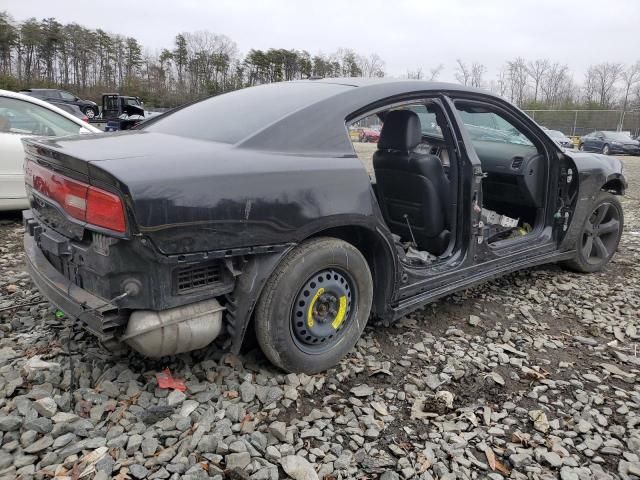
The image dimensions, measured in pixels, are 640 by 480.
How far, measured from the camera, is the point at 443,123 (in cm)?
324

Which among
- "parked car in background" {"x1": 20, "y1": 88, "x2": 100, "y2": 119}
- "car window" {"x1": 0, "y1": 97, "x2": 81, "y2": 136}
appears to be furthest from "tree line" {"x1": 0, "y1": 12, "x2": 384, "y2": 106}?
"car window" {"x1": 0, "y1": 97, "x2": 81, "y2": 136}

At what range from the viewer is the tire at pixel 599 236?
4367 mm

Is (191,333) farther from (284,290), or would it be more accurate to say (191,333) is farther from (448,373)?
(448,373)

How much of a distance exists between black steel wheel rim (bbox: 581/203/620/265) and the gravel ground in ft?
4.20

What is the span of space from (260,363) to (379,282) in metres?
0.82

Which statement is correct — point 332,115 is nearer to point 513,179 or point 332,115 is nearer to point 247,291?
point 247,291

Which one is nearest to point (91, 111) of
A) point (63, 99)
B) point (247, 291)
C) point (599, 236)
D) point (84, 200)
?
point (63, 99)

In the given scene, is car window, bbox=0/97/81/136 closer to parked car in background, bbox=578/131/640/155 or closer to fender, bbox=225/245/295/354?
fender, bbox=225/245/295/354

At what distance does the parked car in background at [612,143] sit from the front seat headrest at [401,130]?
26413 millimetres

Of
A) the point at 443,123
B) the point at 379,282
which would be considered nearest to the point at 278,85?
the point at 443,123

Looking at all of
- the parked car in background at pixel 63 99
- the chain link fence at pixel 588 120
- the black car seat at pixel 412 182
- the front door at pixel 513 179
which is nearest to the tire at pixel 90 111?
the parked car in background at pixel 63 99

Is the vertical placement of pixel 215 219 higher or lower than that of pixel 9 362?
higher

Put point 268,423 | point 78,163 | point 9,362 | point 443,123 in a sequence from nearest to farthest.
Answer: point 78,163 → point 268,423 → point 9,362 → point 443,123

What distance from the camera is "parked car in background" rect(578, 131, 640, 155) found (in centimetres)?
2534
